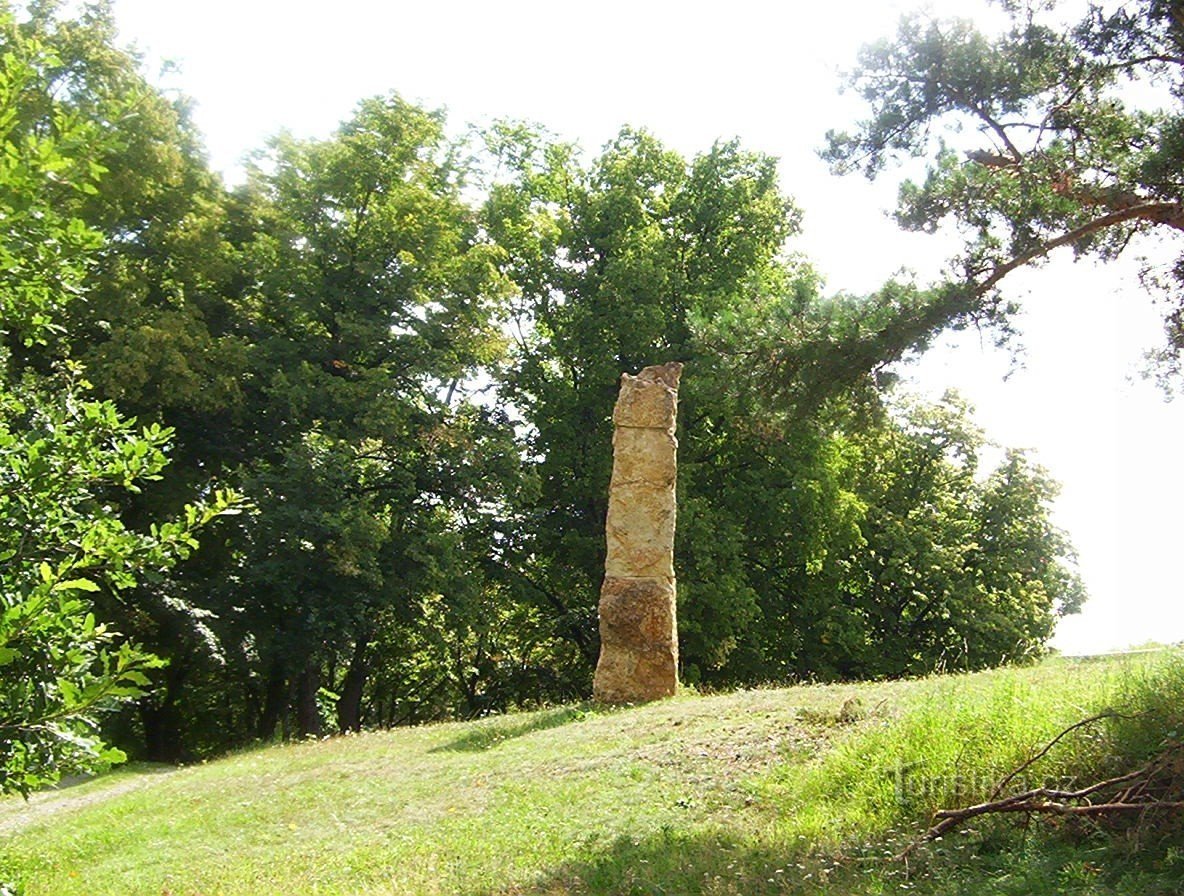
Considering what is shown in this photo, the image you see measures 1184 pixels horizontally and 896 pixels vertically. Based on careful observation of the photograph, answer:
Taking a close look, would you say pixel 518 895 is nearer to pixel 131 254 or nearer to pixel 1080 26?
pixel 1080 26

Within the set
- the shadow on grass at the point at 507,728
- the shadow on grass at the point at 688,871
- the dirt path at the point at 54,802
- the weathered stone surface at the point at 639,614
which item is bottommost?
the dirt path at the point at 54,802

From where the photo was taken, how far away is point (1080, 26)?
9.88m

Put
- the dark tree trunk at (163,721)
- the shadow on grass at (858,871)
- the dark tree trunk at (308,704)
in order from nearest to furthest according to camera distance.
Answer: the shadow on grass at (858,871) → the dark tree trunk at (308,704) → the dark tree trunk at (163,721)

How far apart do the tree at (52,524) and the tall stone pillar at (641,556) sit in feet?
40.8

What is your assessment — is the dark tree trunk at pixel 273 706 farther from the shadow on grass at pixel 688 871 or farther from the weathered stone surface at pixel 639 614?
the shadow on grass at pixel 688 871

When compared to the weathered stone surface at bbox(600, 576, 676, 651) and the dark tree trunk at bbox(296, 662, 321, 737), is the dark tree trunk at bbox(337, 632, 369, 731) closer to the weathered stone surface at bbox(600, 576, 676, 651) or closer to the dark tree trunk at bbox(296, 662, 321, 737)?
the dark tree trunk at bbox(296, 662, 321, 737)

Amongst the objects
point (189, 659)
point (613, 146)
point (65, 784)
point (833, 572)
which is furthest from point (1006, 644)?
point (65, 784)

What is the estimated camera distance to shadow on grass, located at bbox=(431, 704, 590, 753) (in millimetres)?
14618

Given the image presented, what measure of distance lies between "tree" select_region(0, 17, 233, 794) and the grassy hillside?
2.22 ft

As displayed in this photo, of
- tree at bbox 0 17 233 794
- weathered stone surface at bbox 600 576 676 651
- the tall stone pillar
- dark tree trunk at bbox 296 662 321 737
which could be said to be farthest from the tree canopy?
tree at bbox 0 17 233 794

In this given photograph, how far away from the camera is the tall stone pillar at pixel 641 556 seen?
16703mm

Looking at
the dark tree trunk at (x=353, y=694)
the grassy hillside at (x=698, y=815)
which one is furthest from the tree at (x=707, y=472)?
the grassy hillside at (x=698, y=815)

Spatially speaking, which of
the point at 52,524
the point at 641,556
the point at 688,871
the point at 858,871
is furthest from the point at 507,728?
the point at 52,524

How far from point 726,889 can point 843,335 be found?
5.69 m
